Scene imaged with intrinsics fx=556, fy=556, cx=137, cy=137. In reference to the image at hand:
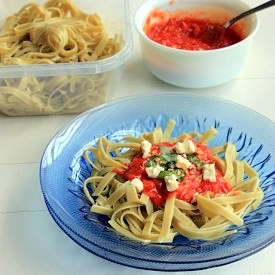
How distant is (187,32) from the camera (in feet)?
4.86

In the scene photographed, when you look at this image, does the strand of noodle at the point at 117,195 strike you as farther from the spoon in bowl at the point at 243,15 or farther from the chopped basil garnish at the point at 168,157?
the spoon in bowl at the point at 243,15

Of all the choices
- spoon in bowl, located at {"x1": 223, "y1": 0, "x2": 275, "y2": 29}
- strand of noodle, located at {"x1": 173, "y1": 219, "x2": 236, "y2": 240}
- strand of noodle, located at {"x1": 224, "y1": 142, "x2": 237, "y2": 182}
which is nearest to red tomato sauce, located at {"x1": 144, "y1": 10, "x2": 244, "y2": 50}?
spoon in bowl, located at {"x1": 223, "y1": 0, "x2": 275, "y2": 29}

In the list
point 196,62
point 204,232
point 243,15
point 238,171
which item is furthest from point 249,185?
point 243,15

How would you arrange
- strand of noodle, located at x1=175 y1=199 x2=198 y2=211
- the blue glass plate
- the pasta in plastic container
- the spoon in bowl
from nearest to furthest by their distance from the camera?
the blue glass plate → strand of noodle, located at x1=175 y1=199 x2=198 y2=211 → the pasta in plastic container → the spoon in bowl

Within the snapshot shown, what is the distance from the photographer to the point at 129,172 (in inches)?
41.8

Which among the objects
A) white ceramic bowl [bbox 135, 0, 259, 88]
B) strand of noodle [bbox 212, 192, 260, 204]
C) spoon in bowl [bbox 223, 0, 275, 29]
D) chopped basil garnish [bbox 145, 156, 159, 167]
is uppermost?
spoon in bowl [bbox 223, 0, 275, 29]

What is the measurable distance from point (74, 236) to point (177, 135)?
1.27 ft

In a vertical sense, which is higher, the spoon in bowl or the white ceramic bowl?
the spoon in bowl

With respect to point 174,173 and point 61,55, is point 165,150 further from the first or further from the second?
point 61,55

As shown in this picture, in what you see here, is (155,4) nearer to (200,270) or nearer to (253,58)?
(253,58)

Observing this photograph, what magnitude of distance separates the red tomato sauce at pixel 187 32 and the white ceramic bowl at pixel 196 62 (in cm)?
6

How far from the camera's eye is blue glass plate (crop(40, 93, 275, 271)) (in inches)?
34.8

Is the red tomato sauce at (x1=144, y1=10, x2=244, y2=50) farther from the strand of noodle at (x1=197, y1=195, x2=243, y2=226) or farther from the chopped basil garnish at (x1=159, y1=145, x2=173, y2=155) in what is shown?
the strand of noodle at (x1=197, y1=195, x2=243, y2=226)

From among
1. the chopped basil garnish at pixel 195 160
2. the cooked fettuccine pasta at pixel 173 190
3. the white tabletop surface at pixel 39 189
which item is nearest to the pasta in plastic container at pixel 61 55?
the white tabletop surface at pixel 39 189
